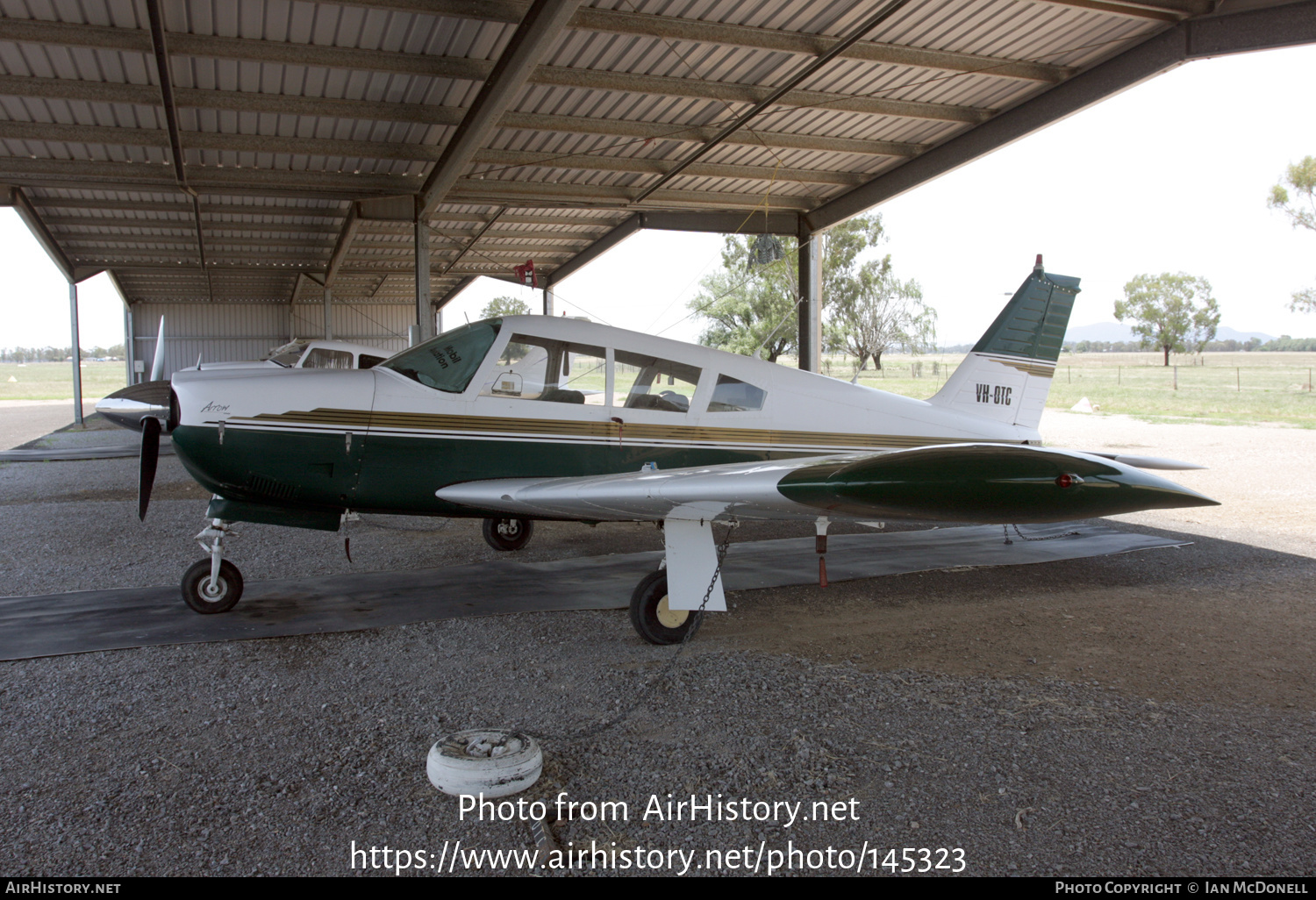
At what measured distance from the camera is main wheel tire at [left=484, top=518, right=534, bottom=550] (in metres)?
7.38

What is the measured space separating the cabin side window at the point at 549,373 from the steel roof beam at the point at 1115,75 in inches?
283

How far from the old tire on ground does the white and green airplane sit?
169 centimetres

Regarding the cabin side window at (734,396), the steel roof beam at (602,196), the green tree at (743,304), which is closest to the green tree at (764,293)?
the green tree at (743,304)

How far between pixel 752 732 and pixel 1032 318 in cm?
519

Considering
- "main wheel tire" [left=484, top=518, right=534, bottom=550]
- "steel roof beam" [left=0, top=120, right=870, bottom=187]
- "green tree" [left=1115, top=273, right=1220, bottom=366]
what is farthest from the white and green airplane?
"green tree" [left=1115, top=273, right=1220, bottom=366]

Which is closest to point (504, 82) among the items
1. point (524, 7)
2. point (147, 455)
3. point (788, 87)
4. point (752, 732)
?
point (524, 7)

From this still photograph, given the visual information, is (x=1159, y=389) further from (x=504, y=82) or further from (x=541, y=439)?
(x=541, y=439)

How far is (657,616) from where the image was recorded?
480cm

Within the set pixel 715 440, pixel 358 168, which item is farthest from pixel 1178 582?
pixel 358 168

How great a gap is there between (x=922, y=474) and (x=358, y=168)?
12425 mm

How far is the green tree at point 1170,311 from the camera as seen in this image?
185ft

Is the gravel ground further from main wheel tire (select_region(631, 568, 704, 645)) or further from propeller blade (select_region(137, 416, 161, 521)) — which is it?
propeller blade (select_region(137, 416, 161, 521))

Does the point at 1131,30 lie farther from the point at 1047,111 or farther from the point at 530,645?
the point at 530,645

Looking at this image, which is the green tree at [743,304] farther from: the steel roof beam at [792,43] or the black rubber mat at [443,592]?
the black rubber mat at [443,592]
